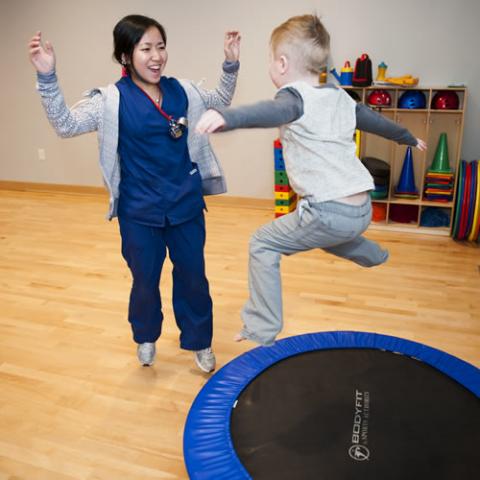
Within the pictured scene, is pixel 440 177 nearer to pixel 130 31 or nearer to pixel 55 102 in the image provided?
pixel 130 31

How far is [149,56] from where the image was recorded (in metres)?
1.82

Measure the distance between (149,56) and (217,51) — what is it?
3.20 meters

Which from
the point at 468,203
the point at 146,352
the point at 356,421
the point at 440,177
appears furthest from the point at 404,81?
the point at 356,421

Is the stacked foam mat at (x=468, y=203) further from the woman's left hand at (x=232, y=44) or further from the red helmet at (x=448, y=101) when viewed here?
the woman's left hand at (x=232, y=44)

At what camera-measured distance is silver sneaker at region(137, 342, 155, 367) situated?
2406 mm

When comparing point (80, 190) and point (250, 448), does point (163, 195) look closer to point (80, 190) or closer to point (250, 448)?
point (250, 448)

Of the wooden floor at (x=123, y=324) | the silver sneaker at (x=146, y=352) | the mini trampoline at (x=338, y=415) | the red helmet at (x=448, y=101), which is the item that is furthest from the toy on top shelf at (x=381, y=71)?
the silver sneaker at (x=146, y=352)

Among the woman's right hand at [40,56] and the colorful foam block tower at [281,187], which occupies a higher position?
the woman's right hand at [40,56]

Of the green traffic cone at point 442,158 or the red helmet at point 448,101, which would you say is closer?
the red helmet at point 448,101

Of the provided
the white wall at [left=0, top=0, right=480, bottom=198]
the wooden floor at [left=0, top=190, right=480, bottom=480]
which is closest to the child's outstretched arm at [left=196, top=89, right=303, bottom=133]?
the wooden floor at [left=0, top=190, right=480, bottom=480]

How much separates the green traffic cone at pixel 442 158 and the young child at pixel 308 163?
268cm

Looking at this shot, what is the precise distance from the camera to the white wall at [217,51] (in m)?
4.09

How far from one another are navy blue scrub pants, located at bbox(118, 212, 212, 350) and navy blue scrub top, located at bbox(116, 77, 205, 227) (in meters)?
0.07

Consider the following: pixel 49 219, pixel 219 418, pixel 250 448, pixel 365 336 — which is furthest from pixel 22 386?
pixel 49 219
